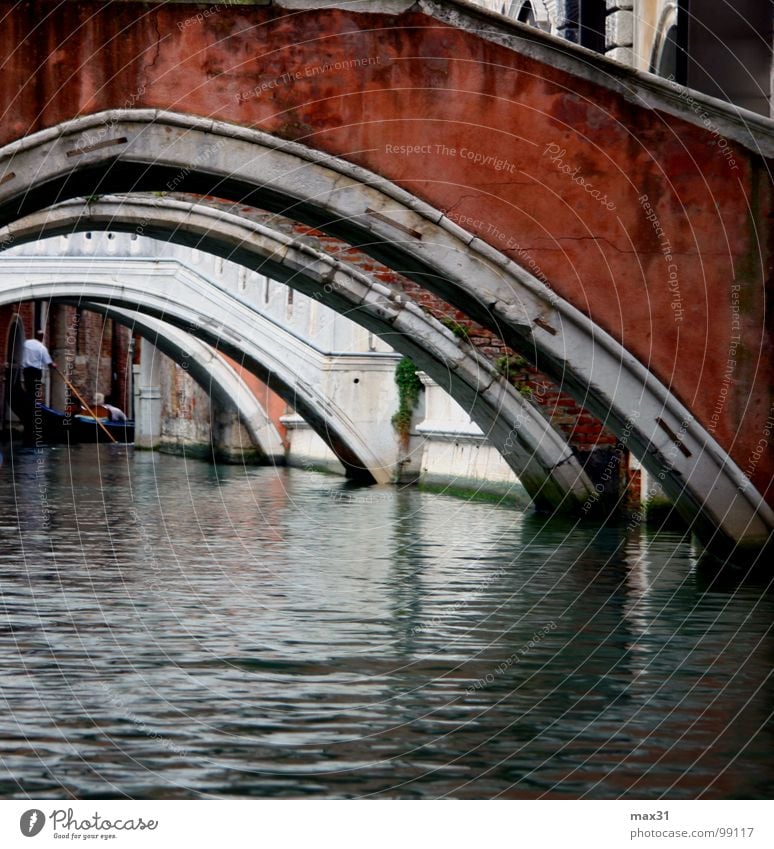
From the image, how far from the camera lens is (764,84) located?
825 cm

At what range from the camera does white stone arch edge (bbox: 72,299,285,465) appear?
1775 centimetres

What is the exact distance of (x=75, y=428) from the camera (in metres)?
26.8

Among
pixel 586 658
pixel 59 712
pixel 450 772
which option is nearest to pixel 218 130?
pixel 586 658

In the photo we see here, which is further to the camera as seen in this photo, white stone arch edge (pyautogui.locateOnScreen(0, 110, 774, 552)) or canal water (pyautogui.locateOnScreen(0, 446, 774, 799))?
white stone arch edge (pyautogui.locateOnScreen(0, 110, 774, 552))

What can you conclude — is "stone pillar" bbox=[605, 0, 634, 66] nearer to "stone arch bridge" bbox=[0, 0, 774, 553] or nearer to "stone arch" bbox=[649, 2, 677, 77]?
"stone arch" bbox=[649, 2, 677, 77]

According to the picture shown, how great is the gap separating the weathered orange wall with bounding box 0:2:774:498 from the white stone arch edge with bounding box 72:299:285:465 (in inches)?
441

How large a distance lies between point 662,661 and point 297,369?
10.6 m

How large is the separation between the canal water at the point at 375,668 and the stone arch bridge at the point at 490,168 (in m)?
0.74

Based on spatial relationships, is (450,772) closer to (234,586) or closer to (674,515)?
(234,586)

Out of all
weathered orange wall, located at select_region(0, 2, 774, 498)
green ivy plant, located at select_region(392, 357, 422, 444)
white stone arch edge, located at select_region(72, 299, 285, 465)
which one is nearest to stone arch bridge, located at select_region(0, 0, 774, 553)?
weathered orange wall, located at select_region(0, 2, 774, 498)

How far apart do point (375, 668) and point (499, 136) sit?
271cm

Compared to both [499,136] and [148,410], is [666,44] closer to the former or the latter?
[499,136]

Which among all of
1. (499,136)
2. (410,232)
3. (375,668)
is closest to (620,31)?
(499,136)

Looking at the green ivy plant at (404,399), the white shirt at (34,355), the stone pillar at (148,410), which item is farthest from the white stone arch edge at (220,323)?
the white shirt at (34,355)
